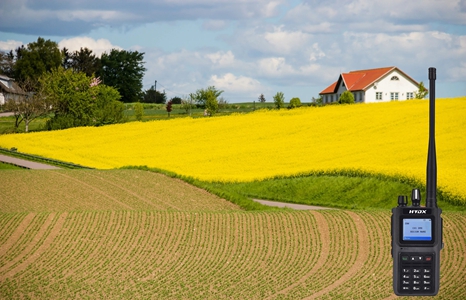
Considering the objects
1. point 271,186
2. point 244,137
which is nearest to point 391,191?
point 271,186

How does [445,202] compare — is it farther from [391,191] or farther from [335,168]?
[335,168]

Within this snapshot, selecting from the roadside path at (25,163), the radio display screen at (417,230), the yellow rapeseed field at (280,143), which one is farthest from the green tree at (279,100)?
the radio display screen at (417,230)

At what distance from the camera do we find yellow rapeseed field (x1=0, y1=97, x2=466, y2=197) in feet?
150

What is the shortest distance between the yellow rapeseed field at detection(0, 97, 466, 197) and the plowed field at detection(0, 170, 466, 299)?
12.1 m

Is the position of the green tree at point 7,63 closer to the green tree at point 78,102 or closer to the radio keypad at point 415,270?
the green tree at point 78,102

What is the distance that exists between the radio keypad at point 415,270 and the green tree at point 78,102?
7540 cm

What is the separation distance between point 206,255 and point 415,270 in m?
14.0

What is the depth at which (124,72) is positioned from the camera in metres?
144

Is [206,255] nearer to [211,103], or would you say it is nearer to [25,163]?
[25,163]

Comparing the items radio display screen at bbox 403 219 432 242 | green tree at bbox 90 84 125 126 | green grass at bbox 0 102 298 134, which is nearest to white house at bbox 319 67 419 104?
green grass at bbox 0 102 298 134

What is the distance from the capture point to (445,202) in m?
35.6

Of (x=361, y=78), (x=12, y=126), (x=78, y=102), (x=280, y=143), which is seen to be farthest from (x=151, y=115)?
(x=280, y=143)

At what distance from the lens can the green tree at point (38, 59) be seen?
443 ft

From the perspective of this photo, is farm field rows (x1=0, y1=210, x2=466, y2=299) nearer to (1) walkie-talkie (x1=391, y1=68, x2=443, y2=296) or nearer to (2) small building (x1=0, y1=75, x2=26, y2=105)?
(1) walkie-talkie (x1=391, y1=68, x2=443, y2=296)
